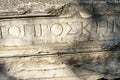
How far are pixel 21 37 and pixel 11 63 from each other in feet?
0.56

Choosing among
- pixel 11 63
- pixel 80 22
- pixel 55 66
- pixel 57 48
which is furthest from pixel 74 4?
pixel 11 63

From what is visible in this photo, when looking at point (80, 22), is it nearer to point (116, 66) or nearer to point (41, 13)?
point (41, 13)

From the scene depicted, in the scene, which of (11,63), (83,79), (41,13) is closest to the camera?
(41,13)

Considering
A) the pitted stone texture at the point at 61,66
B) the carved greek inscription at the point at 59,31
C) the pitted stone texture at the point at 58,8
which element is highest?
the pitted stone texture at the point at 58,8

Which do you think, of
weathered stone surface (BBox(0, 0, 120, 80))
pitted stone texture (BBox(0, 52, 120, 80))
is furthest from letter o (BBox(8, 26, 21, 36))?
pitted stone texture (BBox(0, 52, 120, 80))

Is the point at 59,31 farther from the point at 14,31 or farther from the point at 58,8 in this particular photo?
the point at 14,31

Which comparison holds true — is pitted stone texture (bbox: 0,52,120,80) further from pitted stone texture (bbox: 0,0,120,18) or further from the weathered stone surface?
pitted stone texture (bbox: 0,0,120,18)

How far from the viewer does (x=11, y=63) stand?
56.9 inches

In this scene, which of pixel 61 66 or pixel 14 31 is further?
pixel 61 66

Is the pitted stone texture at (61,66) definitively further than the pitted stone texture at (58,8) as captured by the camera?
Yes

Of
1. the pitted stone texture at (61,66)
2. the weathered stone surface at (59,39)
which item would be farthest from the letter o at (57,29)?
the pitted stone texture at (61,66)

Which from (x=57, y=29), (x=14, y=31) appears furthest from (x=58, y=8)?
(x=14, y=31)

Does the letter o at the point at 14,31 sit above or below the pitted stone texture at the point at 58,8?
below

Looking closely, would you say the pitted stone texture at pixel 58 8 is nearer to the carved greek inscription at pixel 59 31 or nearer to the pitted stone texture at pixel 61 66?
the carved greek inscription at pixel 59 31
